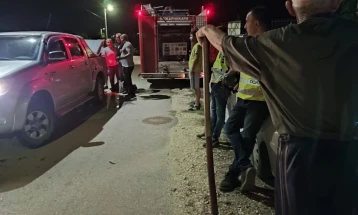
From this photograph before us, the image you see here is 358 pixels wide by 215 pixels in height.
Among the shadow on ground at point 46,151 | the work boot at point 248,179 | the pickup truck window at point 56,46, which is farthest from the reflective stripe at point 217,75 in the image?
the pickup truck window at point 56,46

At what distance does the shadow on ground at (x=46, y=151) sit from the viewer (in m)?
4.54

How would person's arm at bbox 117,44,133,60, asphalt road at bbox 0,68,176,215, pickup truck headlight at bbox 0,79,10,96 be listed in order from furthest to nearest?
person's arm at bbox 117,44,133,60 < pickup truck headlight at bbox 0,79,10,96 < asphalt road at bbox 0,68,176,215

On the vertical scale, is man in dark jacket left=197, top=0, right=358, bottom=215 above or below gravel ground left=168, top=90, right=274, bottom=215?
above

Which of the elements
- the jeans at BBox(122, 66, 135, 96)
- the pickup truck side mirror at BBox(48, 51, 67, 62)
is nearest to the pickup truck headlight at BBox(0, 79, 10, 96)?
the pickup truck side mirror at BBox(48, 51, 67, 62)

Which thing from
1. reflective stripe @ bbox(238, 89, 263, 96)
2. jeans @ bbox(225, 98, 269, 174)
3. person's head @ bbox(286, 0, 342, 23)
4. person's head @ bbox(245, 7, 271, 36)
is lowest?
jeans @ bbox(225, 98, 269, 174)

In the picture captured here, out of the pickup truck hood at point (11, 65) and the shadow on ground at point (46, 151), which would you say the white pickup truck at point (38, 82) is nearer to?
the pickup truck hood at point (11, 65)

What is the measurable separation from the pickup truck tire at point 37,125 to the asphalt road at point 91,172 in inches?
6.9

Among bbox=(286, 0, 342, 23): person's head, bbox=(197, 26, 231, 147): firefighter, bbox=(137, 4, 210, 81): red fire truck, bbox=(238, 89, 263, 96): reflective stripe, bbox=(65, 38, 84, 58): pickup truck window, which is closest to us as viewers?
bbox=(286, 0, 342, 23): person's head

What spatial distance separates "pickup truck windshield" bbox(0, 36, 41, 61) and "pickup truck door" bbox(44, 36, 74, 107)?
0.81 ft

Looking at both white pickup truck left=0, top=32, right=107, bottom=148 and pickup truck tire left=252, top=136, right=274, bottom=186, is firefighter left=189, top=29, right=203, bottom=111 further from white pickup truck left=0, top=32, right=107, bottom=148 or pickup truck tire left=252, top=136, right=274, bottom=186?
pickup truck tire left=252, top=136, right=274, bottom=186

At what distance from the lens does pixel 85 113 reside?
329 inches

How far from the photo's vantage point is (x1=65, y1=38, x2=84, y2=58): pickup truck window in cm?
754

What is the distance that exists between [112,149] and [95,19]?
33549mm

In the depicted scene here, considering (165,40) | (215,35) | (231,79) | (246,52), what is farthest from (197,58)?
(165,40)
